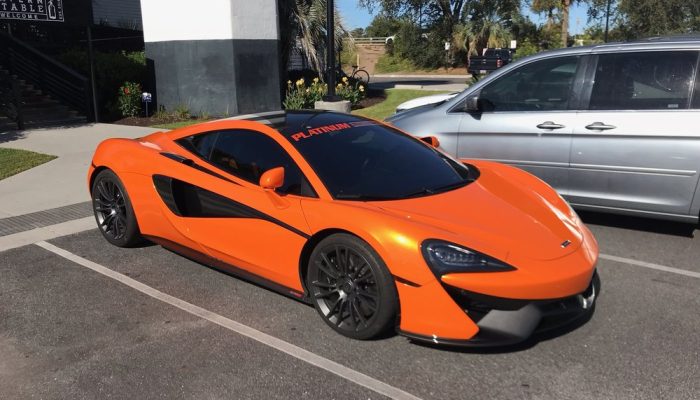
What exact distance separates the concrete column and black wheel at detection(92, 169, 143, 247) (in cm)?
968

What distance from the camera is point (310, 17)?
55.5ft

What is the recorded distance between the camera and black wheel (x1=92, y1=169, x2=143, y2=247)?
16.3 ft

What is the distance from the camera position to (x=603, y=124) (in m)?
5.17

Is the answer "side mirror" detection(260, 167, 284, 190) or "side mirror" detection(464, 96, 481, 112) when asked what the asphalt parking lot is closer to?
"side mirror" detection(260, 167, 284, 190)

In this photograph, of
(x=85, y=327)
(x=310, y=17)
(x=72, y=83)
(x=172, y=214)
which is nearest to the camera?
(x=85, y=327)

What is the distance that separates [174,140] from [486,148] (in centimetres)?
293

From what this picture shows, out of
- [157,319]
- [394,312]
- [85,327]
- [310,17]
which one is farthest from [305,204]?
[310,17]

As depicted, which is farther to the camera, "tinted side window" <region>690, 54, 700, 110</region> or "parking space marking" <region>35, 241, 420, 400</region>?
"tinted side window" <region>690, 54, 700, 110</region>

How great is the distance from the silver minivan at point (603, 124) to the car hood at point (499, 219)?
4.44 ft

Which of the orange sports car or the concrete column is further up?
the concrete column

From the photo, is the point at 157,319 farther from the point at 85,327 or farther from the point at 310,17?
the point at 310,17

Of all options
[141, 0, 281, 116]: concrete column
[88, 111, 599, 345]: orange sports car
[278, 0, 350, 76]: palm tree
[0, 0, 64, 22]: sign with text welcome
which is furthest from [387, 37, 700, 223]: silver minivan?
[278, 0, 350, 76]: palm tree

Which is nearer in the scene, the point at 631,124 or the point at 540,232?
the point at 540,232

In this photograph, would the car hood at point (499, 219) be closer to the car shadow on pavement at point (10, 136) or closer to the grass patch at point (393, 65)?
the car shadow on pavement at point (10, 136)
